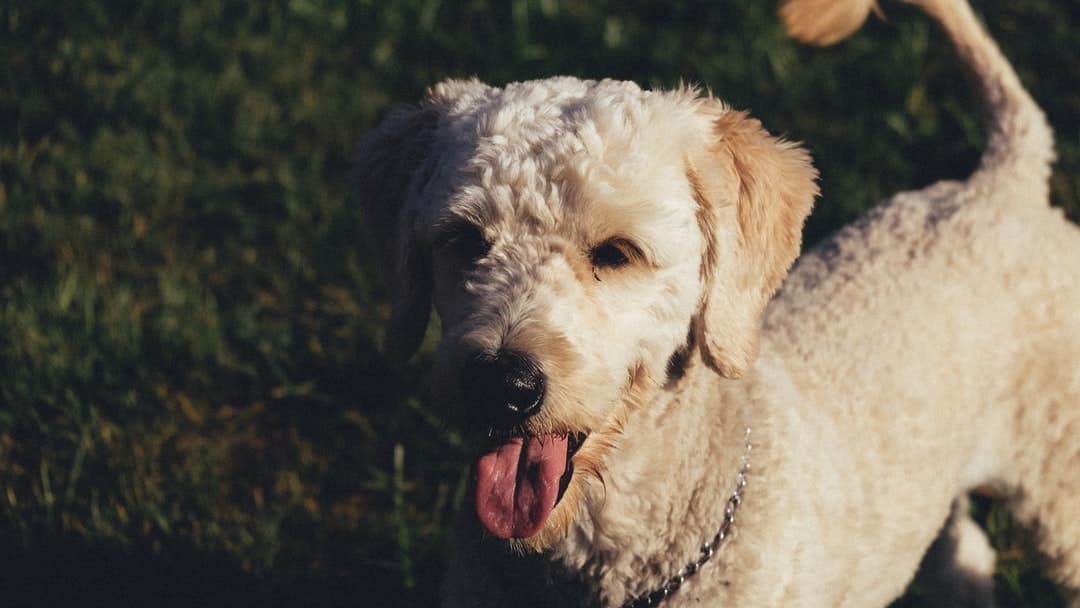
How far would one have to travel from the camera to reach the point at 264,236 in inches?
226

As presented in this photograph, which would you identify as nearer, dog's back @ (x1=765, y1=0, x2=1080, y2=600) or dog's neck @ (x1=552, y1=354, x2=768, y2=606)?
dog's neck @ (x1=552, y1=354, x2=768, y2=606)

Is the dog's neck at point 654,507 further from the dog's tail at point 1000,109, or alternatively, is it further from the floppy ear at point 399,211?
the dog's tail at point 1000,109

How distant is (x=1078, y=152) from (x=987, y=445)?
2.90 metres

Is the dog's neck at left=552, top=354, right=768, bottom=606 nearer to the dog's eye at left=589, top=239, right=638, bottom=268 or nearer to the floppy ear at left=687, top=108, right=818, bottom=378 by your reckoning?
the floppy ear at left=687, top=108, right=818, bottom=378

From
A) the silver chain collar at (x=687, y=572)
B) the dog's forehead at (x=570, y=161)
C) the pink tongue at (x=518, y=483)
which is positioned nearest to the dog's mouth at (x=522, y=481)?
the pink tongue at (x=518, y=483)

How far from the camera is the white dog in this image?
279 centimetres

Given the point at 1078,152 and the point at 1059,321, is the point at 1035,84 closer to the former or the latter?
the point at 1078,152

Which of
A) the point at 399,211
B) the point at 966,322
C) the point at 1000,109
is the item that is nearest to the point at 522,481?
the point at 399,211

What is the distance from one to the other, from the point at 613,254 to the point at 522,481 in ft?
2.07

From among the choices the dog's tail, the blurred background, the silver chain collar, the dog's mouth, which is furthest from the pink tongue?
the dog's tail

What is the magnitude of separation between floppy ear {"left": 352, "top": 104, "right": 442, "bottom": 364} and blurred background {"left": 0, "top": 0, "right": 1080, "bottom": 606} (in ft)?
0.74

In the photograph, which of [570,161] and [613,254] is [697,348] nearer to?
[613,254]

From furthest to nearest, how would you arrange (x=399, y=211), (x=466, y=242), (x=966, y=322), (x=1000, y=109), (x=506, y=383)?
1. (x=1000, y=109)
2. (x=966, y=322)
3. (x=399, y=211)
4. (x=466, y=242)
5. (x=506, y=383)

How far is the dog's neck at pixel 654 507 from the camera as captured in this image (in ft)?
9.75
